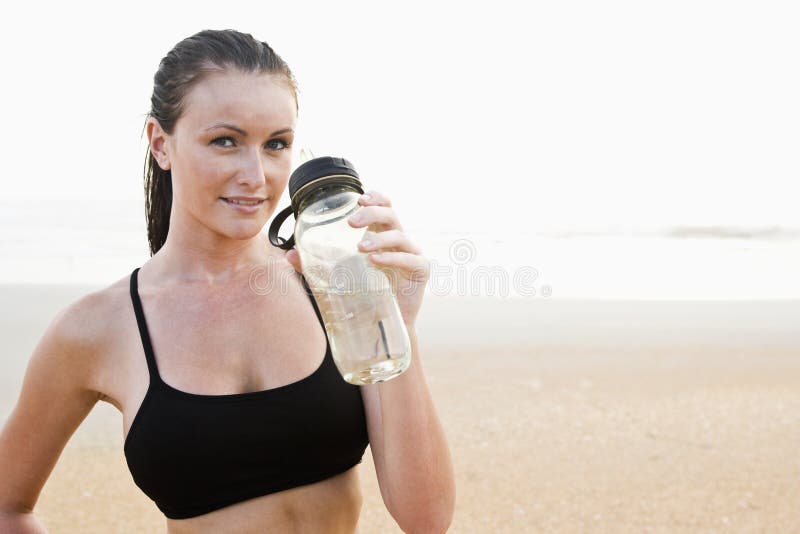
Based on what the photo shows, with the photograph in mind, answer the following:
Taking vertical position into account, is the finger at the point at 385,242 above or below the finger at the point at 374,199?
below

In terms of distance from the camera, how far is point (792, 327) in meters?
8.33

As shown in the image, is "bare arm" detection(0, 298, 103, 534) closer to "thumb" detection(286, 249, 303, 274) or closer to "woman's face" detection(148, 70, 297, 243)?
"woman's face" detection(148, 70, 297, 243)

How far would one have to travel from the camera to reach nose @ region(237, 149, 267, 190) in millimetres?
1893

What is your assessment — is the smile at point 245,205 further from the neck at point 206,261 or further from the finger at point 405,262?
the finger at point 405,262

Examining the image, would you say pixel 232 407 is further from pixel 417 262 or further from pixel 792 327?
pixel 792 327

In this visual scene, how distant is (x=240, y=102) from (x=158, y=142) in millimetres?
390

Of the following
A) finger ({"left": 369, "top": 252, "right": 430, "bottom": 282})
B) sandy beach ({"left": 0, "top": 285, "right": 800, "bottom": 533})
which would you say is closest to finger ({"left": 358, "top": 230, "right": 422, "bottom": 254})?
finger ({"left": 369, "top": 252, "right": 430, "bottom": 282})

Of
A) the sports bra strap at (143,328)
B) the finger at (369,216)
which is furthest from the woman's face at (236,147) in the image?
the finger at (369,216)

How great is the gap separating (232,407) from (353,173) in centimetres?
80

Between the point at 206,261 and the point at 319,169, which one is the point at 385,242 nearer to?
the point at 319,169

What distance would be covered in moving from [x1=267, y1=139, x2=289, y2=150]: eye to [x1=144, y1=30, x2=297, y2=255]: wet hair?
0.59ft

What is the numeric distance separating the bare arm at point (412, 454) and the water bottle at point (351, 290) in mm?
84

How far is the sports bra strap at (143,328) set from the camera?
206 centimetres

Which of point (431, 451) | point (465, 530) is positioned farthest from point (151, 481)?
Answer: point (465, 530)
